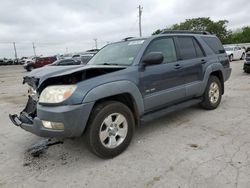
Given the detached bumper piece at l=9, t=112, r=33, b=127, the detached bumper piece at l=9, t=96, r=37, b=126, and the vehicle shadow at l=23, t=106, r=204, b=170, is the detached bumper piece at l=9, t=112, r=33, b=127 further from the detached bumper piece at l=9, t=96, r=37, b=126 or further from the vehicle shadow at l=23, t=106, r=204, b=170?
the vehicle shadow at l=23, t=106, r=204, b=170

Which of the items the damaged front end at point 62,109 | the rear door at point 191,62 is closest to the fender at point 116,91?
the damaged front end at point 62,109

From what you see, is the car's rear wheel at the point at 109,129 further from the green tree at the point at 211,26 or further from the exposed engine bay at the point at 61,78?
the green tree at the point at 211,26

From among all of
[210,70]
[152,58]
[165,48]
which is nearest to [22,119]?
[152,58]

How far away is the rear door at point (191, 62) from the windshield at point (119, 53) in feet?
3.28

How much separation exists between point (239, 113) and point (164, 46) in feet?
7.72

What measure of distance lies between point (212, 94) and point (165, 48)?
6.34 ft

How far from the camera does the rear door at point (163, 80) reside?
13.6ft

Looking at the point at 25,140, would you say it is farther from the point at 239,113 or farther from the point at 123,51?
the point at 239,113

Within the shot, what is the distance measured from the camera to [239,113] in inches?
219

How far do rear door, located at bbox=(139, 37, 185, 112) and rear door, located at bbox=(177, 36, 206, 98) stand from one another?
18 cm

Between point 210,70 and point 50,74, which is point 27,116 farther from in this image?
point 210,70

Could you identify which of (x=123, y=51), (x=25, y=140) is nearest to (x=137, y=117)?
(x=123, y=51)

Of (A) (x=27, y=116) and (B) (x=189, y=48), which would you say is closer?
(A) (x=27, y=116)

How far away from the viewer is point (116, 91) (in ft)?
12.0
